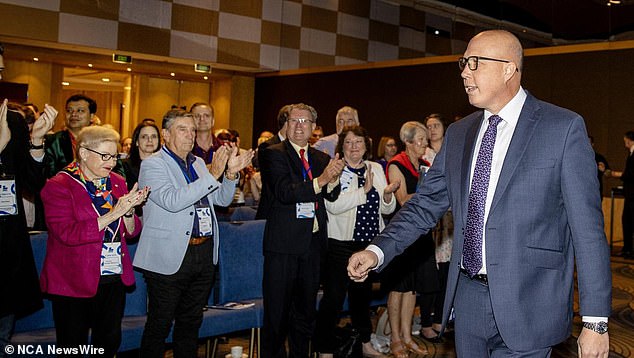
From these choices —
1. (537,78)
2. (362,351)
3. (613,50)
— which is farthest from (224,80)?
(362,351)

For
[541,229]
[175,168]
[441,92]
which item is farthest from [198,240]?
[441,92]

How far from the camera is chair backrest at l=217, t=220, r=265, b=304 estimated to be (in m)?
4.30

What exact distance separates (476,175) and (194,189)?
164cm

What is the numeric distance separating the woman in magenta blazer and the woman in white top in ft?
4.67

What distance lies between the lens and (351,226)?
427 cm

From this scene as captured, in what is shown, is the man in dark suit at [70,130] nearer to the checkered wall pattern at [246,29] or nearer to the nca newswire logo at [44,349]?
the nca newswire logo at [44,349]

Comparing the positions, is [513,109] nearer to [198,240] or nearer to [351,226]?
[198,240]

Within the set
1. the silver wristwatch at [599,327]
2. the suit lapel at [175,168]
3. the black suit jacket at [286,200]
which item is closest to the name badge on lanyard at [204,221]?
the suit lapel at [175,168]

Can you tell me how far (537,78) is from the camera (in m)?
9.68

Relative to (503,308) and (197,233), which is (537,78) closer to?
(197,233)

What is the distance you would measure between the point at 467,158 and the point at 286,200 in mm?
1648

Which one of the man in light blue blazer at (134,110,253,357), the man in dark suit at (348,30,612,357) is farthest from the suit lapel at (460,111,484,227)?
the man in light blue blazer at (134,110,253,357)

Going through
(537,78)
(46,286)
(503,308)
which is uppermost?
(537,78)

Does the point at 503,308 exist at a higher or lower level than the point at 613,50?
lower
